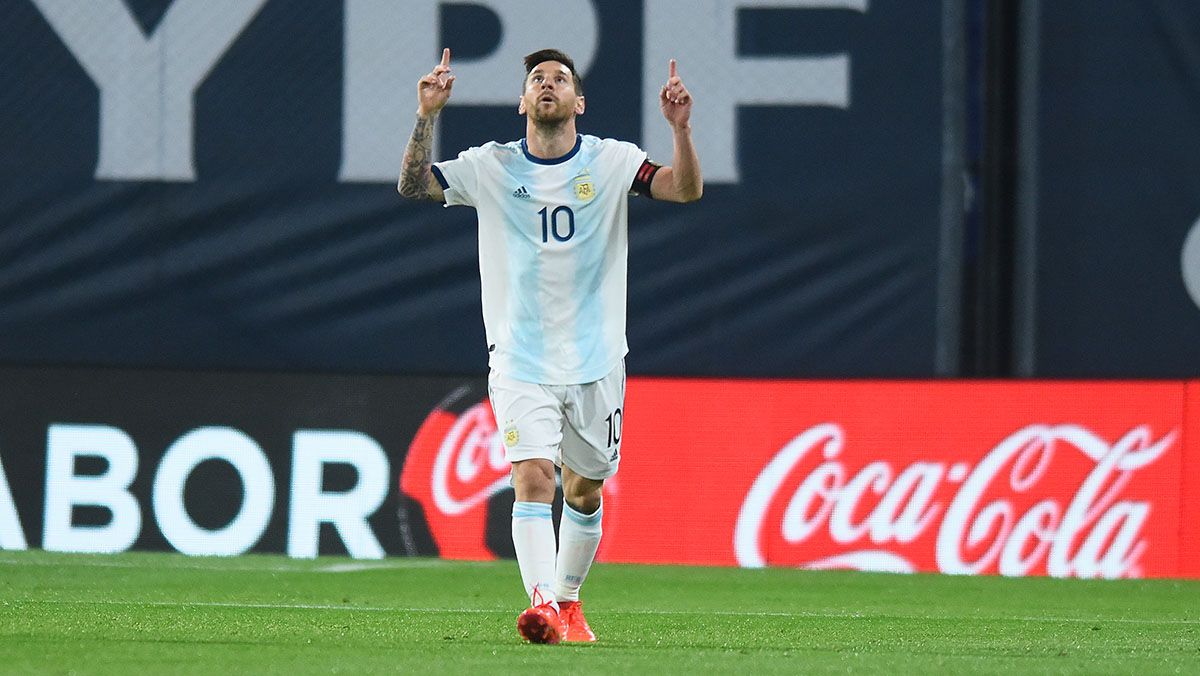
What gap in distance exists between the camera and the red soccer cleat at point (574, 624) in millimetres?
5938

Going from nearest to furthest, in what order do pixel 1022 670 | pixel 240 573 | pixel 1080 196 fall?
pixel 1022 670, pixel 240 573, pixel 1080 196

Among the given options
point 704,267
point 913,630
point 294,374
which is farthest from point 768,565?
point 913,630

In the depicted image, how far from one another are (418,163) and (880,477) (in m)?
4.71

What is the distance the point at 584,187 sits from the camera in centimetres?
611

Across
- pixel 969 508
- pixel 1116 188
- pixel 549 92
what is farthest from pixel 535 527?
pixel 1116 188

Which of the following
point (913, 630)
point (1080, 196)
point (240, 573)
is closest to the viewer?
point (913, 630)

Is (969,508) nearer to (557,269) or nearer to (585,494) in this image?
(585,494)

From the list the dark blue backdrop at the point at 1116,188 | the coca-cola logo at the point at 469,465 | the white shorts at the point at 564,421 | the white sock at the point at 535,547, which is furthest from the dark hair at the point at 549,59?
the dark blue backdrop at the point at 1116,188

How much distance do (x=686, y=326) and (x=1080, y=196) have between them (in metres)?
2.18

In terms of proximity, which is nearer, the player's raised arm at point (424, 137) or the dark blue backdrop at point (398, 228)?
the player's raised arm at point (424, 137)

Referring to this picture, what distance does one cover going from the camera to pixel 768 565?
10.2 m

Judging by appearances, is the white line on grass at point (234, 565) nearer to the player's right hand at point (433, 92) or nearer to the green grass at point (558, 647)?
the green grass at point (558, 647)

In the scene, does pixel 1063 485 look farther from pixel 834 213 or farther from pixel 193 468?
pixel 193 468

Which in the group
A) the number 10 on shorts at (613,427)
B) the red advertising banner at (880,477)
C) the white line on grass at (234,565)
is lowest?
the white line on grass at (234,565)
